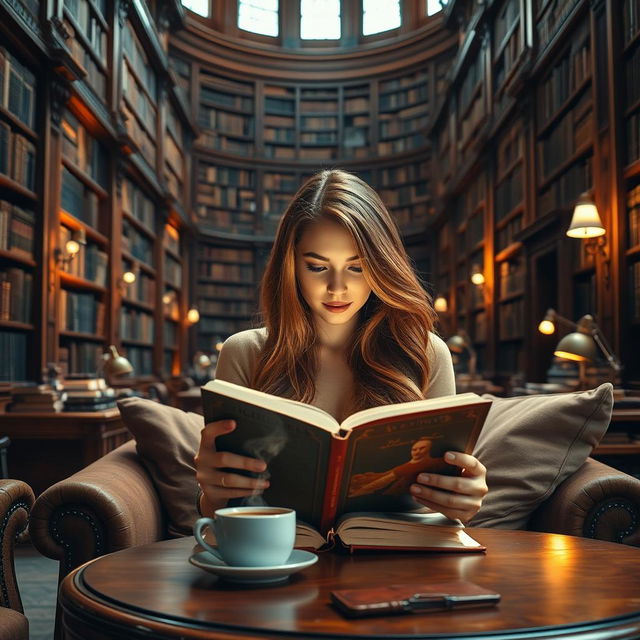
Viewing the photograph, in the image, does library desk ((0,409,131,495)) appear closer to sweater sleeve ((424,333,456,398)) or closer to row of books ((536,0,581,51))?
sweater sleeve ((424,333,456,398))

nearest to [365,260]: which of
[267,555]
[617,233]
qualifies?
[267,555]

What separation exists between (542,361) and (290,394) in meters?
4.53

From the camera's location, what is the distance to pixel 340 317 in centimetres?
156

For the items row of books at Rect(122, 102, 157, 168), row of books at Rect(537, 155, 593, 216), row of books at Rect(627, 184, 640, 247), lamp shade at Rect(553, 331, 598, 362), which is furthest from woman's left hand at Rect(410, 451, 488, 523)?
row of books at Rect(122, 102, 157, 168)

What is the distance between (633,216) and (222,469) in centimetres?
345

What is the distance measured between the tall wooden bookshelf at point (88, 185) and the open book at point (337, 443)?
3513mm

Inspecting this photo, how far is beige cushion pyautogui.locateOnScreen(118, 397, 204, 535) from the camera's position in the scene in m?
2.03

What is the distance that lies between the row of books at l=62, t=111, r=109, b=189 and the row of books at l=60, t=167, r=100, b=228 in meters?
0.12

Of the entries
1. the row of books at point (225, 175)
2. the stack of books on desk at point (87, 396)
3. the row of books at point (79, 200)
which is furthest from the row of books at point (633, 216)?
the row of books at point (225, 175)

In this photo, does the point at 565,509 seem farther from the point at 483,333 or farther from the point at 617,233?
the point at 483,333

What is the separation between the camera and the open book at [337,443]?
3.43 ft

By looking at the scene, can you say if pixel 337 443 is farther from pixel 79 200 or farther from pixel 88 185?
pixel 88 185

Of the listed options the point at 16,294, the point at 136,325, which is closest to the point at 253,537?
the point at 16,294

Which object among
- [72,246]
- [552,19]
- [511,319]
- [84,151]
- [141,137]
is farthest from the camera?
[141,137]
